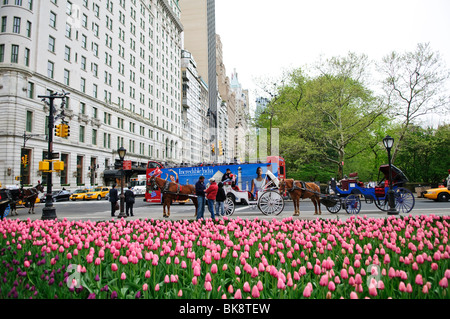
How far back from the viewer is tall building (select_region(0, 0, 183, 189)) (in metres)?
41.9

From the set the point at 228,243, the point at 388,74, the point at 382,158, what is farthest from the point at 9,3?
the point at 382,158

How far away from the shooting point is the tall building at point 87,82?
41.9m

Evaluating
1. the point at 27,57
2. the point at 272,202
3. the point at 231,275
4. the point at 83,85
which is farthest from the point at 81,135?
the point at 231,275

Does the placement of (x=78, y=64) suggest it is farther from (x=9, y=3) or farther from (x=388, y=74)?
(x=388, y=74)

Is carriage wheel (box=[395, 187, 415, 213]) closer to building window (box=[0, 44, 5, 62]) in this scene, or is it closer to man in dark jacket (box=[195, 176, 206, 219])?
man in dark jacket (box=[195, 176, 206, 219])

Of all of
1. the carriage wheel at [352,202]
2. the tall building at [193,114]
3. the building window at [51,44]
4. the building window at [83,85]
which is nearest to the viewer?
the carriage wheel at [352,202]

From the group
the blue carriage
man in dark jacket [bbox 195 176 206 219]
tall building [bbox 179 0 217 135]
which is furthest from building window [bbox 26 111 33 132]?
tall building [bbox 179 0 217 135]

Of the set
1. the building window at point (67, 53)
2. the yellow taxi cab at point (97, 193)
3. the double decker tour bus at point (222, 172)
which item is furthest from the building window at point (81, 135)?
the double decker tour bus at point (222, 172)

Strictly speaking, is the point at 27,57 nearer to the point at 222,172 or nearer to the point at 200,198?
the point at 222,172

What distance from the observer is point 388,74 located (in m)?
33.7

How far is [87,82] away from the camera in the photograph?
55.4m

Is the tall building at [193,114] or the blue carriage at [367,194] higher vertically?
the tall building at [193,114]

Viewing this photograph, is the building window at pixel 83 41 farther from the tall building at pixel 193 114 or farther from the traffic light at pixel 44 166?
the tall building at pixel 193 114
